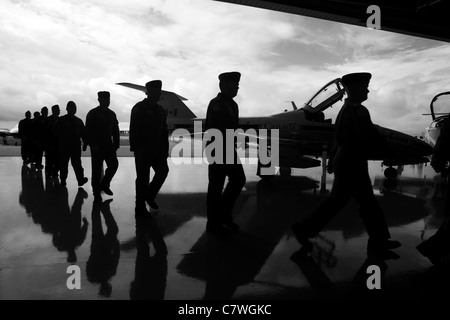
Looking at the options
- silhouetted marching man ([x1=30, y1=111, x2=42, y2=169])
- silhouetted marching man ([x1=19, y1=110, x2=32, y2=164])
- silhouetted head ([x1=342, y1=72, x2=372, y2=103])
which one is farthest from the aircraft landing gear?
silhouetted marching man ([x1=19, y1=110, x2=32, y2=164])

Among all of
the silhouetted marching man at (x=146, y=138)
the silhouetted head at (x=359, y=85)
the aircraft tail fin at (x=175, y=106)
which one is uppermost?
the aircraft tail fin at (x=175, y=106)

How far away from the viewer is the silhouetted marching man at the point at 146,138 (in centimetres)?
421

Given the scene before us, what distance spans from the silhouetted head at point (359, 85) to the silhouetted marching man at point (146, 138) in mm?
2695

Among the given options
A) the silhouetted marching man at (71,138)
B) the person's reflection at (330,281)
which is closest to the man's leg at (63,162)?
the silhouetted marching man at (71,138)

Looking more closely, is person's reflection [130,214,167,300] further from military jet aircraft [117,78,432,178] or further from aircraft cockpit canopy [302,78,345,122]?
aircraft cockpit canopy [302,78,345,122]

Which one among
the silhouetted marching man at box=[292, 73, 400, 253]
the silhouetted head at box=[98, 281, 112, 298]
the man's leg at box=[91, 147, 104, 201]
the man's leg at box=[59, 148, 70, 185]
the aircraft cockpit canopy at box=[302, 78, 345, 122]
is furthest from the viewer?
the aircraft cockpit canopy at box=[302, 78, 345, 122]

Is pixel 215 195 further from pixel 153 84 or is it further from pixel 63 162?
pixel 63 162

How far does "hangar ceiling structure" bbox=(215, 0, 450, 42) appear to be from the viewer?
11.3 metres

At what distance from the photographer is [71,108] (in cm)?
669

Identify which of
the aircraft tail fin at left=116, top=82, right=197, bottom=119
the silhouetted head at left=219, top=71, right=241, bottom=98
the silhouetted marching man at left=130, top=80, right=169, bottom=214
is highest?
the aircraft tail fin at left=116, top=82, right=197, bottom=119

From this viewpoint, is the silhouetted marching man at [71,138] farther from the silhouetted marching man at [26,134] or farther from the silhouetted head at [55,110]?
the silhouetted marching man at [26,134]

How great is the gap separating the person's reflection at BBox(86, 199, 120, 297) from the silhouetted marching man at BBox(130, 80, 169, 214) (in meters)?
0.62
